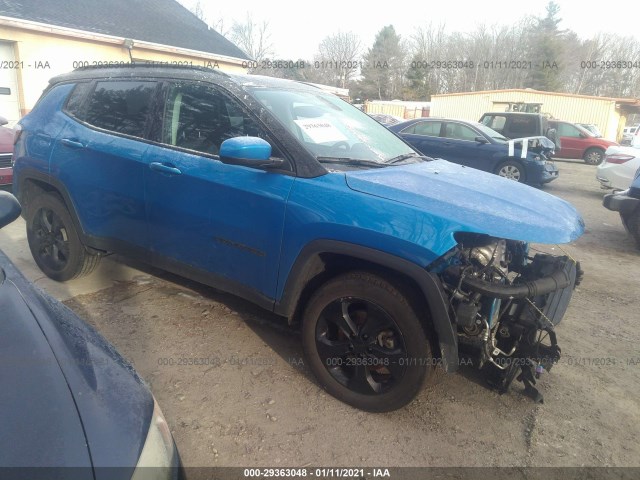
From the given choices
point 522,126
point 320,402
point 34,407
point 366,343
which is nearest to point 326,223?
point 366,343

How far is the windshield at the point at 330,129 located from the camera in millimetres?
2941

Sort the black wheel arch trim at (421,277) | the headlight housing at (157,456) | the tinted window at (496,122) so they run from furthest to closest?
the tinted window at (496,122), the black wheel arch trim at (421,277), the headlight housing at (157,456)

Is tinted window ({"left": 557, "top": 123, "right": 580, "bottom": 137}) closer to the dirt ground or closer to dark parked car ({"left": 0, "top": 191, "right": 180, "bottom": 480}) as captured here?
the dirt ground

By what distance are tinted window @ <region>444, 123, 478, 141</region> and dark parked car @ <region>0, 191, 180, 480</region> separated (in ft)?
34.0

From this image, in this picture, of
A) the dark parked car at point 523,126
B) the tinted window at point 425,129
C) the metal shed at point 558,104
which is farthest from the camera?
the metal shed at point 558,104

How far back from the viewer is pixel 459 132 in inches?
431

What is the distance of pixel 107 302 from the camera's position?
382 centimetres

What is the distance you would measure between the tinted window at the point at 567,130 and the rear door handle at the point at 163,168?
2000 cm

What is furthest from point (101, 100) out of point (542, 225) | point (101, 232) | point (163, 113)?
point (542, 225)

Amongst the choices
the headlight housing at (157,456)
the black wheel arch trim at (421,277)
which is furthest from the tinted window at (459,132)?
the headlight housing at (157,456)

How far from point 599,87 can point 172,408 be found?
62.9 metres

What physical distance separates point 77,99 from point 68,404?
3.22m

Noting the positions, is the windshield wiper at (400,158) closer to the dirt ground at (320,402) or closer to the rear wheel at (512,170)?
the dirt ground at (320,402)

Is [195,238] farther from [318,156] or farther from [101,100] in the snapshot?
[101,100]
